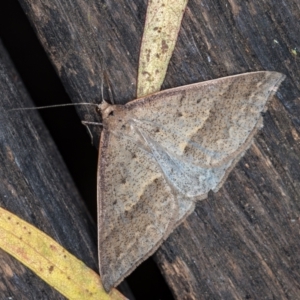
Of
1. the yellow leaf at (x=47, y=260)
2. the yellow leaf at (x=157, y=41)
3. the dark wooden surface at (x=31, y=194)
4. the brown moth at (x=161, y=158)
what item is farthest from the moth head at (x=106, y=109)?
the yellow leaf at (x=47, y=260)

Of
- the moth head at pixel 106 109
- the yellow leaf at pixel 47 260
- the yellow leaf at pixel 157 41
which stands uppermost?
the yellow leaf at pixel 157 41

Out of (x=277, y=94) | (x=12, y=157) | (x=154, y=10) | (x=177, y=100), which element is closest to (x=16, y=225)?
(x=12, y=157)

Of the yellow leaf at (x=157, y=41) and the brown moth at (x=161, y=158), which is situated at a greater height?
the yellow leaf at (x=157, y=41)

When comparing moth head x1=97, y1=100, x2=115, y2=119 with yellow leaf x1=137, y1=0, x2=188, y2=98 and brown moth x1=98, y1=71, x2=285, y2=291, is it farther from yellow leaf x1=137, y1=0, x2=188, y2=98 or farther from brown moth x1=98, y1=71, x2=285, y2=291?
yellow leaf x1=137, y1=0, x2=188, y2=98

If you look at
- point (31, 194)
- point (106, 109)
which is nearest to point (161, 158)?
point (106, 109)

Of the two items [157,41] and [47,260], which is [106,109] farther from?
[47,260]

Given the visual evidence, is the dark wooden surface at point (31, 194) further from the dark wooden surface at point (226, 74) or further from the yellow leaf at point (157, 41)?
the yellow leaf at point (157, 41)
